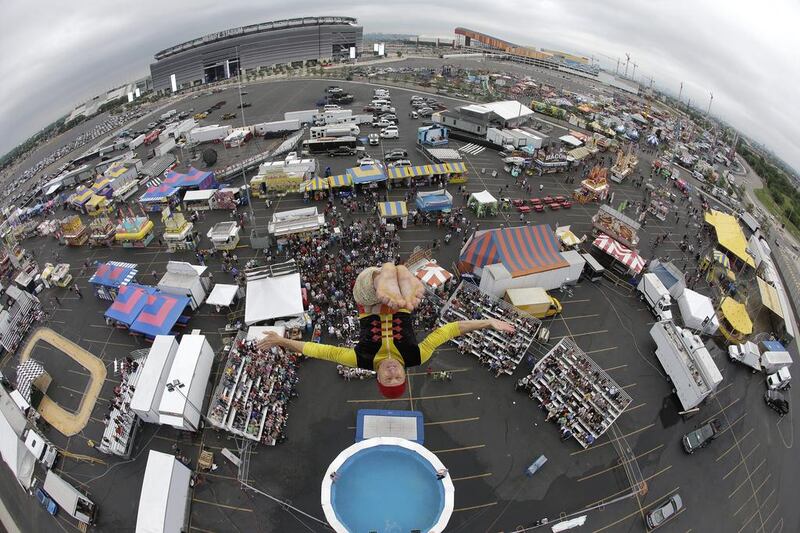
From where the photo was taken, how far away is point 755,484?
19.6 m

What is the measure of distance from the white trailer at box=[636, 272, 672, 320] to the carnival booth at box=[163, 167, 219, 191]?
44976mm

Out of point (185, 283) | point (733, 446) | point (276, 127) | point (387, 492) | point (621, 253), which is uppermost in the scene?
point (387, 492)

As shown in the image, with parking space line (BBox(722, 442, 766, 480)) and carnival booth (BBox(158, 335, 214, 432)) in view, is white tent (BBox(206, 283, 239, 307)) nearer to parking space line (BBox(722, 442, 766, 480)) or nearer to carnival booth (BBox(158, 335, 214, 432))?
carnival booth (BBox(158, 335, 214, 432))

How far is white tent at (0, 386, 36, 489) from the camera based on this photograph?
18.0 m

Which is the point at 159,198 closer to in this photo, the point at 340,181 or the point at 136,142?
the point at 340,181

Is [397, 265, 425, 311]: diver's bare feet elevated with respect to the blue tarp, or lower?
elevated

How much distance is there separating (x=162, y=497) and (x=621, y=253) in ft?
115

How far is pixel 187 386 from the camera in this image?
1944 cm

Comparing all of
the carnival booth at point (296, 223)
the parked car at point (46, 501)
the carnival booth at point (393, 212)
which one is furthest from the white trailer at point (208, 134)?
the parked car at point (46, 501)

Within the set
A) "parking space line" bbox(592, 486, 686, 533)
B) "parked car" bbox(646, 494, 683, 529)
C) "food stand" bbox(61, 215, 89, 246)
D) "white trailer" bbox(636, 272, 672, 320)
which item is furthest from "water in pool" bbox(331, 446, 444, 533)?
"food stand" bbox(61, 215, 89, 246)

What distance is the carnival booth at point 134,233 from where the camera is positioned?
110ft

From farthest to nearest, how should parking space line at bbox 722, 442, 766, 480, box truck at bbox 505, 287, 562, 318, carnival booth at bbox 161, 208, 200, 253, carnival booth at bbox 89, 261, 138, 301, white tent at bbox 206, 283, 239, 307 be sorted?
carnival booth at bbox 161, 208, 200, 253
carnival booth at bbox 89, 261, 138, 301
white tent at bbox 206, 283, 239, 307
box truck at bbox 505, 287, 562, 318
parking space line at bbox 722, 442, 766, 480

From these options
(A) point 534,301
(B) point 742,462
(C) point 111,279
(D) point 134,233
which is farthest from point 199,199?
(B) point 742,462

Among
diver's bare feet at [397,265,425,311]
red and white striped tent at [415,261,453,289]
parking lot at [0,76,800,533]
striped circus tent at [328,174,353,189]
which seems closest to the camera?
diver's bare feet at [397,265,425,311]
